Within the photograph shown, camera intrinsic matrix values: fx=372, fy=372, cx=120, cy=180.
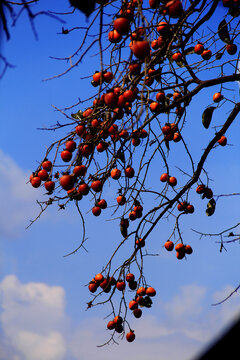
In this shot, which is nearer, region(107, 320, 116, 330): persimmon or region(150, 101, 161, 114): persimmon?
region(150, 101, 161, 114): persimmon

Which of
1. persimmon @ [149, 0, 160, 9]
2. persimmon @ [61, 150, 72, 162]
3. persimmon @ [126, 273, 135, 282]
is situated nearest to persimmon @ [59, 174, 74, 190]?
persimmon @ [61, 150, 72, 162]

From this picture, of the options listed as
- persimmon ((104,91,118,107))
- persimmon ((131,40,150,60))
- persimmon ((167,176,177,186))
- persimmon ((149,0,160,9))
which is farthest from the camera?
persimmon ((167,176,177,186))

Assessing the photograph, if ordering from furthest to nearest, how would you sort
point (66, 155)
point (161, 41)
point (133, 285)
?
point (133, 285) → point (161, 41) → point (66, 155)

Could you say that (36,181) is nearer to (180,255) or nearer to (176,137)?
(176,137)

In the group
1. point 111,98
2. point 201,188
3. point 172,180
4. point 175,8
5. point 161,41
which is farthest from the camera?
point 201,188

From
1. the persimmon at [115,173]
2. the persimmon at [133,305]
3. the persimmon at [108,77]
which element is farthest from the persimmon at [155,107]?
the persimmon at [133,305]

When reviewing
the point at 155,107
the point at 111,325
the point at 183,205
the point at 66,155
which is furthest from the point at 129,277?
the point at 155,107

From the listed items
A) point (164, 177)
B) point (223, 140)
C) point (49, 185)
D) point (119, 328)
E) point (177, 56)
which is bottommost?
point (119, 328)

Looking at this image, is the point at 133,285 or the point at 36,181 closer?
the point at 36,181

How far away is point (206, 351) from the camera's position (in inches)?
33.3

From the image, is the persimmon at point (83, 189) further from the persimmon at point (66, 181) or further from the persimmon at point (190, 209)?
the persimmon at point (190, 209)

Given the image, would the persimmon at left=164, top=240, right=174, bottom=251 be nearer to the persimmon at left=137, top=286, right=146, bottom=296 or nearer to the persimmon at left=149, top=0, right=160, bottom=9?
the persimmon at left=137, top=286, right=146, bottom=296

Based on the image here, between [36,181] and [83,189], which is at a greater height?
[36,181]

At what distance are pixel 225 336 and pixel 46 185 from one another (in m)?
1.44
